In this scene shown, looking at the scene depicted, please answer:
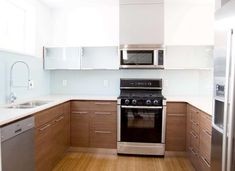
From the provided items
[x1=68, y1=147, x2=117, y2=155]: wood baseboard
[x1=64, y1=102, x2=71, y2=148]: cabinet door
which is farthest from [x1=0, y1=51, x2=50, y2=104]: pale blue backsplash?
[x1=68, y1=147, x2=117, y2=155]: wood baseboard

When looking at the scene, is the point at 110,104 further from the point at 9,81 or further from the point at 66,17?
the point at 66,17

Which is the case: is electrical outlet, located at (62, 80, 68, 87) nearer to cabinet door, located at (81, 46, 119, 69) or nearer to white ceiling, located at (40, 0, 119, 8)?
cabinet door, located at (81, 46, 119, 69)

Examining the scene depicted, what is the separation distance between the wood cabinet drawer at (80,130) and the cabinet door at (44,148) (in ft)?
2.35

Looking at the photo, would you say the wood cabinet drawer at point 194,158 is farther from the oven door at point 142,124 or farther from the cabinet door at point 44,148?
the cabinet door at point 44,148

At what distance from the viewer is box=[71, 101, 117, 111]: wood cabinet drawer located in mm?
3419

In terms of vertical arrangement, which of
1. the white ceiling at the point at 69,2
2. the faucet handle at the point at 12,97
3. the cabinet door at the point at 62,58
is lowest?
the faucet handle at the point at 12,97

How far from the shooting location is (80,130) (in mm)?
3494

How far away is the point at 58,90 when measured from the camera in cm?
406

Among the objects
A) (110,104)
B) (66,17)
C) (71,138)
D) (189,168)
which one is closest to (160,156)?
(189,168)

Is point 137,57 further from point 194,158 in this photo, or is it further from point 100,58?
→ point 194,158

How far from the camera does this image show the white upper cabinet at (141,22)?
3.50 m

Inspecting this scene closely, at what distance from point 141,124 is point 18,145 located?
6.31 ft

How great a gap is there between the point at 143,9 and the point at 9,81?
7.63 feet

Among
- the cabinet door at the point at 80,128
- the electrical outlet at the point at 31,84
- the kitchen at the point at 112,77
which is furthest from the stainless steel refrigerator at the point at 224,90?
the electrical outlet at the point at 31,84
